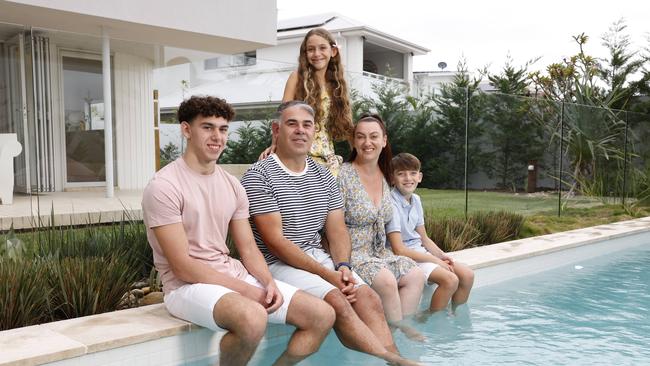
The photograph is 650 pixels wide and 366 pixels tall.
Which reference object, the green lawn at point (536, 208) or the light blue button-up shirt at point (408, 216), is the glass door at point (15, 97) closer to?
the light blue button-up shirt at point (408, 216)

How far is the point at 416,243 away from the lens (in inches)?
155

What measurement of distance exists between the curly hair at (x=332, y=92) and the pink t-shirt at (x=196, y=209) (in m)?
1.15

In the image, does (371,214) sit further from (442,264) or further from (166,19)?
(166,19)

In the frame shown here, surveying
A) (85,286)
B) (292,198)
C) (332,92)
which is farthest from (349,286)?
(332,92)

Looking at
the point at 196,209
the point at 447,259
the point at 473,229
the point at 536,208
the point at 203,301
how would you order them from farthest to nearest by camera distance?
the point at 536,208 → the point at 473,229 → the point at 447,259 → the point at 196,209 → the point at 203,301

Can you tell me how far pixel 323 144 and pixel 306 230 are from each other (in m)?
0.88

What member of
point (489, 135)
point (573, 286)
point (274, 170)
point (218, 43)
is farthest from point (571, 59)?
point (274, 170)

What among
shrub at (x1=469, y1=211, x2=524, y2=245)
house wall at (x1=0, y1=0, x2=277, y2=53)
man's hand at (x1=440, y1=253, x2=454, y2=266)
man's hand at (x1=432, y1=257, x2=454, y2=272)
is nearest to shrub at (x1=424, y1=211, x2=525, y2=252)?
shrub at (x1=469, y1=211, x2=524, y2=245)

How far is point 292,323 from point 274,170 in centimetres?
82

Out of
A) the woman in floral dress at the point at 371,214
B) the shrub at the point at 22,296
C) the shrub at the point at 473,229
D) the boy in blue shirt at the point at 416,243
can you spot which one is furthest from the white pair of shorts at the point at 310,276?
the shrub at the point at 473,229

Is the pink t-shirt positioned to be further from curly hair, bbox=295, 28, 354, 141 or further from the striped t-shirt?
curly hair, bbox=295, 28, 354, 141

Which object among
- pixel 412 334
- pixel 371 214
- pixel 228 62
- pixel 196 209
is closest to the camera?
pixel 196 209

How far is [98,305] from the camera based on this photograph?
3.04 meters

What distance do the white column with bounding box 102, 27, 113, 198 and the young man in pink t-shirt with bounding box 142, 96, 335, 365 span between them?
2.75 meters
